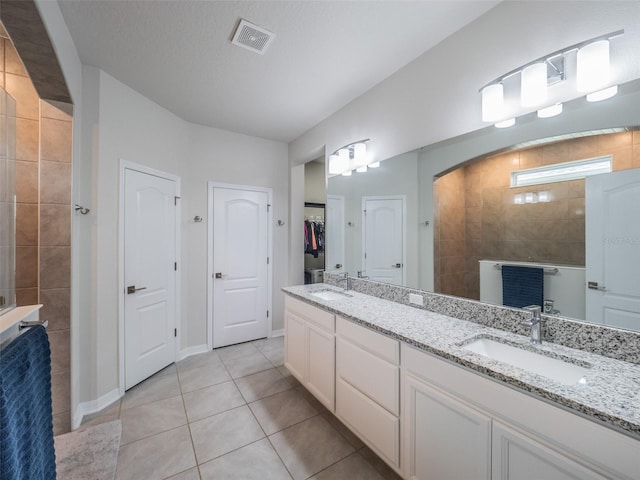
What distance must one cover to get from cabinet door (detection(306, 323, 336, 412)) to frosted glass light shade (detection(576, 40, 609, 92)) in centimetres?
196

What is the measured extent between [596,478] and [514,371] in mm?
321

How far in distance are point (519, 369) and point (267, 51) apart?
239 cm

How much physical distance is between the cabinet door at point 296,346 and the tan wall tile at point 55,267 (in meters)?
1.72

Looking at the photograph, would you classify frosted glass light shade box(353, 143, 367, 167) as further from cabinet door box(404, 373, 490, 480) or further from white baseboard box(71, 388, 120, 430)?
white baseboard box(71, 388, 120, 430)

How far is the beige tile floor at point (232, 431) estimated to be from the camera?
1653 millimetres

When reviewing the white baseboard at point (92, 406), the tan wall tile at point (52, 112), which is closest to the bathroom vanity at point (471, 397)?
the white baseboard at point (92, 406)

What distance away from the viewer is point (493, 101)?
1.57 metres

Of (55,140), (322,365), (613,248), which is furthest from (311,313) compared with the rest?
(55,140)

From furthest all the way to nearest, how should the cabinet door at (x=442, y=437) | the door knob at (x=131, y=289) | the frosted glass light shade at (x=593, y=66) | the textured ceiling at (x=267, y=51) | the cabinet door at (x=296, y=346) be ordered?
1. the door knob at (x=131, y=289)
2. the cabinet door at (x=296, y=346)
3. the textured ceiling at (x=267, y=51)
4. the frosted glass light shade at (x=593, y=66)
5. the cabinet door at (x=442, y=437)

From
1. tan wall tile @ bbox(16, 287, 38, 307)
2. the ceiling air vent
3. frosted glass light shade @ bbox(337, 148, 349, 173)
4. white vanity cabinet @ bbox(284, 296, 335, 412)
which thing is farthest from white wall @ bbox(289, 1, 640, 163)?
tan wall tile @ bbox(16, 287, 38, 307)

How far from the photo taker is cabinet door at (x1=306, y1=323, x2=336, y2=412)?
1.99 m

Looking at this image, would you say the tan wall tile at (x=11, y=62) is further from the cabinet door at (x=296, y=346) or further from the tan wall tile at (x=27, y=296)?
the cabinet door at (x=296, y=346)

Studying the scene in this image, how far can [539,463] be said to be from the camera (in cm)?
93

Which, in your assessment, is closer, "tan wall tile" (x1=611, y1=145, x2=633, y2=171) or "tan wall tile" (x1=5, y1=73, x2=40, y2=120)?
"tan wall tile" (x1=611, y1=145, x2=633, y2=171)
